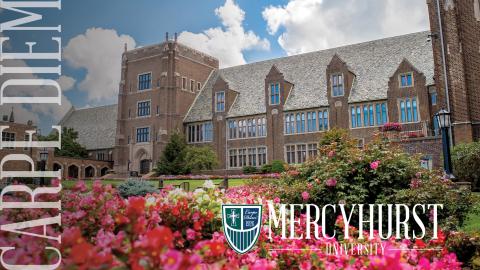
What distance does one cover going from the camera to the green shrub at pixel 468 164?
15805mm

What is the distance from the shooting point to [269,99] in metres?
36.2

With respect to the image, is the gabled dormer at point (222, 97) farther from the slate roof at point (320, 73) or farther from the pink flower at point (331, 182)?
the pink flower at point (331, 182)

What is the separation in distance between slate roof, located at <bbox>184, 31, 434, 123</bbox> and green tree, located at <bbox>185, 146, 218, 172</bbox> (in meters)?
5.27

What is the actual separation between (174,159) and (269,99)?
401 inches

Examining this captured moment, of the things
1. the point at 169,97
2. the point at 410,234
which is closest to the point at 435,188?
the point at 410,234

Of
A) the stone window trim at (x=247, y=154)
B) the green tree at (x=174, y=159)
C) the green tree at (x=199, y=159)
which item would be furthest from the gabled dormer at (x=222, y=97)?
the green tree at (x=199, y=159)

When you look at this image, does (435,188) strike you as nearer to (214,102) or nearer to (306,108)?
(306,108)

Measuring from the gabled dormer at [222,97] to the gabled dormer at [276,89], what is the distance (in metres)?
4.28

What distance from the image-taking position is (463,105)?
70.6 feet

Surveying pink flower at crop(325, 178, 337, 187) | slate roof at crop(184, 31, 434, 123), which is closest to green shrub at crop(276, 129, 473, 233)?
pink flower at crop(325, 178, 337, 187)

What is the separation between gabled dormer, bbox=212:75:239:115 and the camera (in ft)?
127

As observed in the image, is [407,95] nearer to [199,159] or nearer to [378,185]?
[199,159]

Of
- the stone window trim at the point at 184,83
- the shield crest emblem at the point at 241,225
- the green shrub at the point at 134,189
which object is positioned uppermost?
the stone window trim at the point at 184,83

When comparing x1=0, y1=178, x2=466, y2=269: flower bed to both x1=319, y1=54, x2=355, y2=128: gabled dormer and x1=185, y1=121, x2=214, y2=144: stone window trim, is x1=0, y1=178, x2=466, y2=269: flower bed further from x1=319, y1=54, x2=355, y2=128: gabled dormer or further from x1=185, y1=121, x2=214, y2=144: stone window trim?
x1=185, y1=121, x2=214, y2=144: stone window trim
